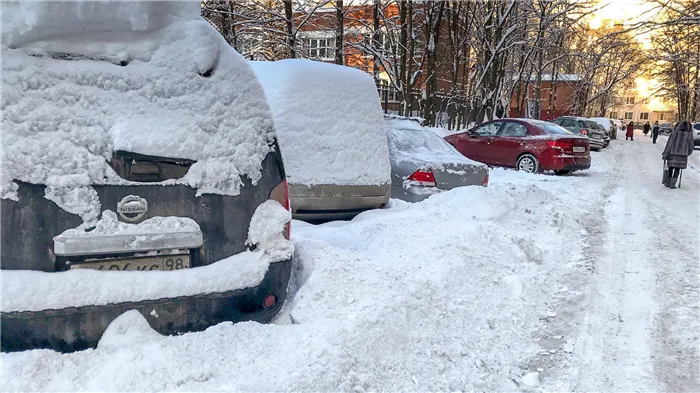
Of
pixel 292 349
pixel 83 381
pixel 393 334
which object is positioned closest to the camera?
pixel 83 381

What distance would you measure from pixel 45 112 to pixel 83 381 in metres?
1.24

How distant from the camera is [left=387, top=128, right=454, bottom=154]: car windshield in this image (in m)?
7.53

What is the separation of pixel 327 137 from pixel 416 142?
288cm

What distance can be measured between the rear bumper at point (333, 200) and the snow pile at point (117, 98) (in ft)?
7.35

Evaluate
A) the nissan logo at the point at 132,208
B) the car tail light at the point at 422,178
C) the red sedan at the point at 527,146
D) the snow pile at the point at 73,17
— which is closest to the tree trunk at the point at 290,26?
the red sedan at the point at 527,146

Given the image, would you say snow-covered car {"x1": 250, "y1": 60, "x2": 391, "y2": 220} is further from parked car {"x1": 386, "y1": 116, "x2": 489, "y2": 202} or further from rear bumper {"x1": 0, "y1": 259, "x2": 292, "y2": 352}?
rear bumper {"x1": 0, "y1": 259, "x2": 292, "y2": 352}

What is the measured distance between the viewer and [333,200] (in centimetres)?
523

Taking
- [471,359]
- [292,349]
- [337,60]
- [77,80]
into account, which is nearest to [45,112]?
[77,80]

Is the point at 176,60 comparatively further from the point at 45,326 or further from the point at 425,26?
the point at 425,26

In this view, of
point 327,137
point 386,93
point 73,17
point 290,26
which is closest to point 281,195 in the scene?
point 73,17

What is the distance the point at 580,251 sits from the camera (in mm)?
6008

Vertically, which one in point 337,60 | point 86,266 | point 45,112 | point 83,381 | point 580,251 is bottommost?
point 580,251

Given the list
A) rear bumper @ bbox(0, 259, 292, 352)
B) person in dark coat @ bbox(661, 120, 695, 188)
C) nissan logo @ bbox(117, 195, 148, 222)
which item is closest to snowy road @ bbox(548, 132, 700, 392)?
rear bumper @ bbox(0, 259, 292, 352)

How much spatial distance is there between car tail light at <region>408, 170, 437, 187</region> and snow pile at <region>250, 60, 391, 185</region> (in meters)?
1.53
